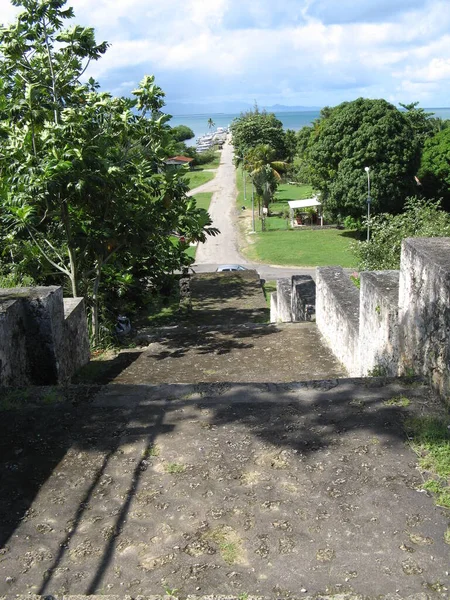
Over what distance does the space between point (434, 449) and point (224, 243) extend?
3484 cm

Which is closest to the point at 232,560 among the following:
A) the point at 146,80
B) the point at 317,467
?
the point at 317,467

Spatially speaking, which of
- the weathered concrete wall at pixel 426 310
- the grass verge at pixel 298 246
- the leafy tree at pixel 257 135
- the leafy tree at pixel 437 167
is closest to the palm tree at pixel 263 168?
the grass verge at pixel 298 246

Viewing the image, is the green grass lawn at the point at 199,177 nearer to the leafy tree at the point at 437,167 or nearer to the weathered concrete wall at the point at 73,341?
the leafy tree at the point at 437,167

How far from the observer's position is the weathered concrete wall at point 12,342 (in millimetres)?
5508

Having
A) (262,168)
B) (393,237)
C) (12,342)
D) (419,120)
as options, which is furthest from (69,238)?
(419,120)

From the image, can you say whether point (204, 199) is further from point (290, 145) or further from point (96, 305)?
point (96, 305)

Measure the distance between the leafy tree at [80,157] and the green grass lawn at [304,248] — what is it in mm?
19746

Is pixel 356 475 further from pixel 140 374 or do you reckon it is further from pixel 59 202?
pixel 59 202

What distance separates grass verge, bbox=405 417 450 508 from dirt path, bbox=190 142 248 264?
95.5 feet

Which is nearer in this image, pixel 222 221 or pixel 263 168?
pixel 263 168

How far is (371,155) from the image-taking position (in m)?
31.4

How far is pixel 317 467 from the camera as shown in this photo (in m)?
3.61

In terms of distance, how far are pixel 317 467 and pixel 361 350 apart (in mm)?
3496

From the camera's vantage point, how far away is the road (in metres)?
30.3
